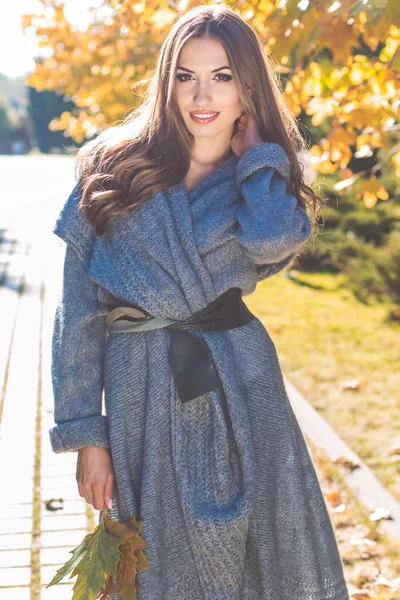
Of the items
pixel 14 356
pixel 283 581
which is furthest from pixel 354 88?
pixel 14 356

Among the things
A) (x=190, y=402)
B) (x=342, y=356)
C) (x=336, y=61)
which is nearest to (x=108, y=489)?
(x=190, y=402)

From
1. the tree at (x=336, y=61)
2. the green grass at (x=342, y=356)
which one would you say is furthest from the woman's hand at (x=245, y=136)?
the green grass at (x=342, y=356)

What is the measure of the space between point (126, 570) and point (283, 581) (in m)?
0.45

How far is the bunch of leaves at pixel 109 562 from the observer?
2299 mm

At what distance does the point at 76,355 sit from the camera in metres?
2.40

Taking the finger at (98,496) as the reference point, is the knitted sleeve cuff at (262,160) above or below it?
above

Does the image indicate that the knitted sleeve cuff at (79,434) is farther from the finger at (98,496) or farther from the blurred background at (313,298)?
the blurred background at (313,298)

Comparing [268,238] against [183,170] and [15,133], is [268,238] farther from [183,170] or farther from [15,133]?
[15,133]

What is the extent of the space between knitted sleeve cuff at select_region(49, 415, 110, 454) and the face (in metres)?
0.82

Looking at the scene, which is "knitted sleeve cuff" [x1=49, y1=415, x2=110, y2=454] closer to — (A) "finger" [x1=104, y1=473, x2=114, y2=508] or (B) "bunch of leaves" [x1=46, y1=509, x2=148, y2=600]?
(A) "finger" [x1=104, y1=473, x2=114, y2=508]

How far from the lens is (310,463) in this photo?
8.42ft

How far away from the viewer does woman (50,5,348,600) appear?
2359mm

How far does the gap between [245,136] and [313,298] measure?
259 inches

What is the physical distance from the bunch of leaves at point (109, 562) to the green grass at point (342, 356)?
2.43 metres
